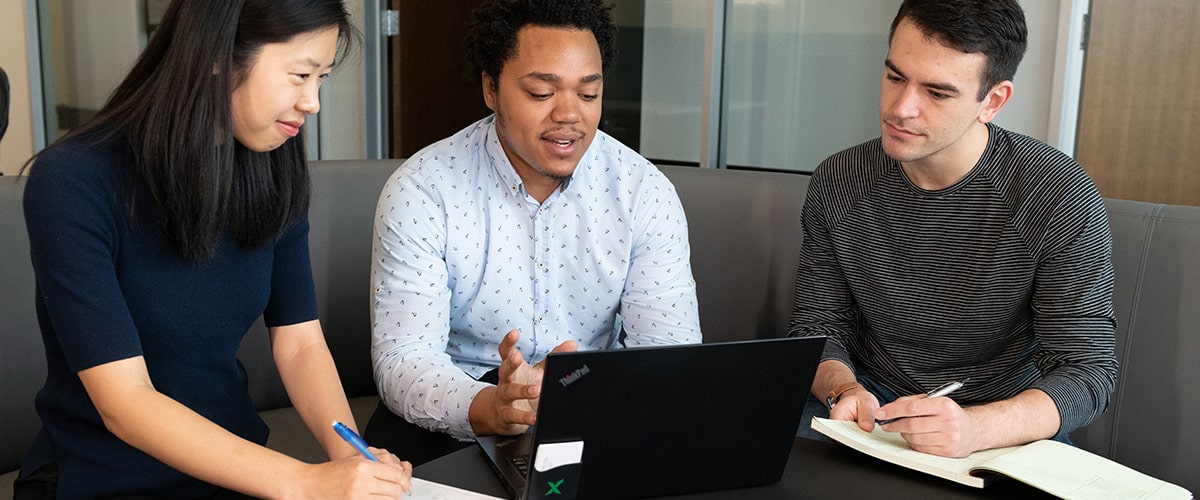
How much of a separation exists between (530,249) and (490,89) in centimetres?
30

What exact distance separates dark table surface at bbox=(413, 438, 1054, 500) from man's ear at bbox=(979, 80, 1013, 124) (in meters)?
0.66

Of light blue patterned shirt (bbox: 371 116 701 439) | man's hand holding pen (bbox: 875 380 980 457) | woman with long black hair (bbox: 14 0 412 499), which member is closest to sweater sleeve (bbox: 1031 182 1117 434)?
man's hand holding pen (bbox: 875 380 980 457)

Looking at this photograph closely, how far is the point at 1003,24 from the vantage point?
1.62 meters

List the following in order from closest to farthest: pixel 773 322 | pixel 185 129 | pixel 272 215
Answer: pixel 185 129 < pixel 272 215 < pixel 773 322

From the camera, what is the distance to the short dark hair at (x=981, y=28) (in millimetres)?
1595

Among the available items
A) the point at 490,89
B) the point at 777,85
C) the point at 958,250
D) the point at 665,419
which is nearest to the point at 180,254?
the point at 665,419

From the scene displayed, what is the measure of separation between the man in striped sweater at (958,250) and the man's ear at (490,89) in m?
0.58

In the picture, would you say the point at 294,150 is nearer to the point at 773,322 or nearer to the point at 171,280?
the point at 171,280

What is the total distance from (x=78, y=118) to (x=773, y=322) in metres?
3.77

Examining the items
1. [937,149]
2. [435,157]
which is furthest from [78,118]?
[937,149]

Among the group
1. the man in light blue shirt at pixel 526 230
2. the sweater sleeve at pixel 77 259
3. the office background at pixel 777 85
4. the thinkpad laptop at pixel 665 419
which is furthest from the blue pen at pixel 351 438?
the office background at pixel 777 85

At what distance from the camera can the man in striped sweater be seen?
159cm

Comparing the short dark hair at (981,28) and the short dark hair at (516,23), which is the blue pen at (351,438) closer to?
the short dark hair at (516,23)

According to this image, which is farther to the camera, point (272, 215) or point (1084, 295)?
point (1084, 295)
